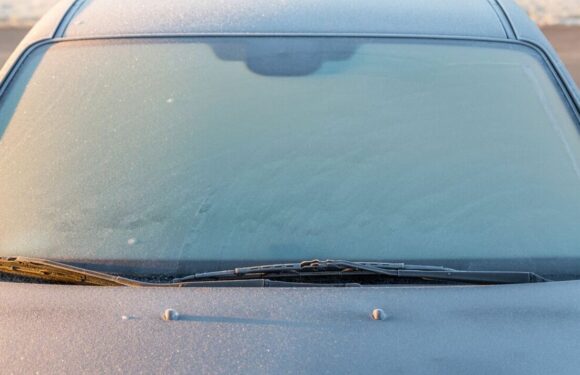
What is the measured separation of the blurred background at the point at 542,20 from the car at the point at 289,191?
4.54m

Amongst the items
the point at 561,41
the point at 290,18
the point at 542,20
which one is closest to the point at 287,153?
the point at 290,18

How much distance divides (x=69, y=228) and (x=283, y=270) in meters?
0.56

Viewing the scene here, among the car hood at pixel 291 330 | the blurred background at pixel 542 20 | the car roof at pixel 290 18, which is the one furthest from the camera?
the blurred background at pixel 542 20

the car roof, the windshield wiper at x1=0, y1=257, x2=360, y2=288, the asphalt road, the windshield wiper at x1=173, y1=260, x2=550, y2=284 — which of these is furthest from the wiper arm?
the asphalt road

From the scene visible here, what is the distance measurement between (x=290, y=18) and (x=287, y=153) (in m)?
0.58

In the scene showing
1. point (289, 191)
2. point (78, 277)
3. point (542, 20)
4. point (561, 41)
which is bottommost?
point (78, 277)

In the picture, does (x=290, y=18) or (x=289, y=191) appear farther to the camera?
(x=290, y=18)

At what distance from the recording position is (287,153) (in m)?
2.19

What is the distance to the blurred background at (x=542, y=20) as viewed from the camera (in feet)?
23.3

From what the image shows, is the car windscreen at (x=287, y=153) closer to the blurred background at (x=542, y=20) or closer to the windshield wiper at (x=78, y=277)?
the windshield wiper at (x=78, y=277)

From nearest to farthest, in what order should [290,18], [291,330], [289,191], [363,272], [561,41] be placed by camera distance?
[291,330]
[363,272]
[289,191]
[290,18]
[561,41]

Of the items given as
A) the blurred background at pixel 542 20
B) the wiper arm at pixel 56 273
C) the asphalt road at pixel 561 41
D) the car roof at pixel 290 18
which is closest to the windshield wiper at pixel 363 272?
the wiper arm at pixel 56 273

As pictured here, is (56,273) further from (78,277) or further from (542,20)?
(542,20)

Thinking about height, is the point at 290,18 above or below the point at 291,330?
above
